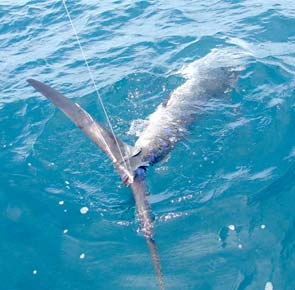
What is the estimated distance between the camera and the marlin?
647 cm

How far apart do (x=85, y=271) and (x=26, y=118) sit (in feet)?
15.7

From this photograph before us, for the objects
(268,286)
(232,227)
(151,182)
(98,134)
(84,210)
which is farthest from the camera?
(151,182)

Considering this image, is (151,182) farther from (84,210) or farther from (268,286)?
(268,286)

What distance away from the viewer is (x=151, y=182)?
7445 millimetres

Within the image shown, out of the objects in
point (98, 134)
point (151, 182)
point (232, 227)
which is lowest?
point (232, 227)

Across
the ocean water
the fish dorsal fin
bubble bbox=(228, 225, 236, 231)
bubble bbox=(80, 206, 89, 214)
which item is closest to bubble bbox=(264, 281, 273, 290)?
the ocean water

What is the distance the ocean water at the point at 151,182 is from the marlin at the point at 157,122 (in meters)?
0.32

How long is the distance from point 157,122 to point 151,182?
1491mm

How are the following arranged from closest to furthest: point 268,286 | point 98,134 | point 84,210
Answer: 1. point 268,286
2. point 98,134
3. point 84,210

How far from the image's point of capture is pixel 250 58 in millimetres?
11102

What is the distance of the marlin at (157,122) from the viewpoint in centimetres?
647

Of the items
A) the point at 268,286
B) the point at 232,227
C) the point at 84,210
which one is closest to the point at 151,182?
the point at 84,210

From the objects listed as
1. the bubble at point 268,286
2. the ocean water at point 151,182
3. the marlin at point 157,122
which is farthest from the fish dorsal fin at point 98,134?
the bubble at point 268,286

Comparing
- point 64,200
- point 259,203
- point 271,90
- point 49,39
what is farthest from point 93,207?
point 49,39
